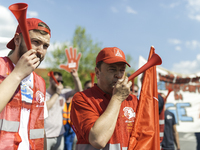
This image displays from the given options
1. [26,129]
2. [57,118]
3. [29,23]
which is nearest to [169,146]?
[57,118]

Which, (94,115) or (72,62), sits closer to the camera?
(94,115)

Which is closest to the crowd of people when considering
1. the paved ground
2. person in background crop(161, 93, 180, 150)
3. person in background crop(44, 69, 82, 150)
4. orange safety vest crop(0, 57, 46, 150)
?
orange safety vest crop(0, 57, 46, 150)

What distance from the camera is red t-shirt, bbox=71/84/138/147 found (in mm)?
1572

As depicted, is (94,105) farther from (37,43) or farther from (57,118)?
(57,118)

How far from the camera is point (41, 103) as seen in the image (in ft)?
6.07

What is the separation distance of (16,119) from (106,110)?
716mm

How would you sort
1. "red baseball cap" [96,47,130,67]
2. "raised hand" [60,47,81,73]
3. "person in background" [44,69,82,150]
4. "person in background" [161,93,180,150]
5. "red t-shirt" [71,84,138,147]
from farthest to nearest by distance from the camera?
"person in background" [161,93,180,150] < "raised hand" [60,47,81,73] < "person in background" [44,69,82,150] < "red baseball cap" [96,47,130,67] < "red t-shirt" [71,84,138,147]

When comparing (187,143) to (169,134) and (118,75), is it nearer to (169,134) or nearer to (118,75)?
(169,134)

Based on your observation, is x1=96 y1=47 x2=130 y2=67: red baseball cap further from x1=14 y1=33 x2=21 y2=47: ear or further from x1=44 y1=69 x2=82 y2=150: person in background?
x1=44 y1=69 x2=82 y2=150: person in background

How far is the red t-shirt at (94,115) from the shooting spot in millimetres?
1572

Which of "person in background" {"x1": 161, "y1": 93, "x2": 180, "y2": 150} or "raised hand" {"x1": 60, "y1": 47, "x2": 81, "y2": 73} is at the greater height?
"raised hand" {"x1": 60, "y1": 47, "x2": 81, "y2": 73}

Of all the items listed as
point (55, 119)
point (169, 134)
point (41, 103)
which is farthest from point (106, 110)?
point (169, 134)

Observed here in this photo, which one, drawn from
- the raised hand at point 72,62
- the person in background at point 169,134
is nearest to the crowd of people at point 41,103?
the raised hand at point 72,62

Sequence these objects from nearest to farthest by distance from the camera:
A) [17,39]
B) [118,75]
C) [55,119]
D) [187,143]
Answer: [17,39] < [118,75] < [55,119] < [187,143]
